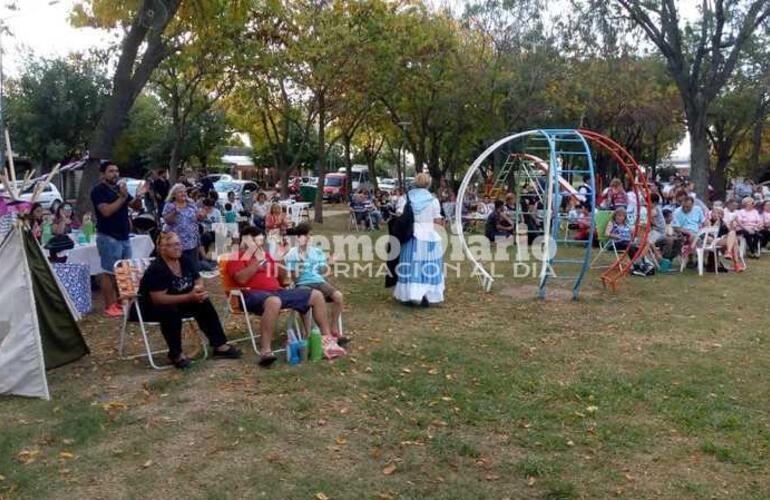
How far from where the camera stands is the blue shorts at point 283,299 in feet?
19.5

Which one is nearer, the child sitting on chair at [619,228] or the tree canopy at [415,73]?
the child sitting on chair at [619,228]

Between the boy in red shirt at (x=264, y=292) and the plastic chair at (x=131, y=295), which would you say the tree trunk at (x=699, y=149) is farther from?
the plastic chair at (x=131, y=295)

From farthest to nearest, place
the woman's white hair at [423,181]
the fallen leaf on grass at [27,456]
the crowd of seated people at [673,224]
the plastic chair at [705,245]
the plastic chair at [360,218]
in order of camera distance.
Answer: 1. the plastic chair at [360,218]
2. the plastic chair at [705,245]
3. the crowd of seated people at [673,224]
4. the woman's white hair at [423,181]
5. the fallen leaf on grass at [27,456]

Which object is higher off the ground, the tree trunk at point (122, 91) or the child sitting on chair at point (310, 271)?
the tree trunk at point (122, 91)

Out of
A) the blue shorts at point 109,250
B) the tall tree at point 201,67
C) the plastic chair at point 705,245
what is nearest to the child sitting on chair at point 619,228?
the plastic chair at point 705,245

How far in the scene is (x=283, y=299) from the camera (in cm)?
596

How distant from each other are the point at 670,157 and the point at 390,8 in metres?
43.5

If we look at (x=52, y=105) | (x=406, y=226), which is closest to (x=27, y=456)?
(x=406, y=226)

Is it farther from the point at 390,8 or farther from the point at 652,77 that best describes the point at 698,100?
the point at 652,77

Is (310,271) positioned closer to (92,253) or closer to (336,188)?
(92,253)

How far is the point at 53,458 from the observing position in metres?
4.02

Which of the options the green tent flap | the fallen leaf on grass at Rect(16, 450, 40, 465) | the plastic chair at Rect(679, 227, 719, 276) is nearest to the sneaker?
the green tent flap

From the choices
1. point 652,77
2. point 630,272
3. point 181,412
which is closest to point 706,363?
Result: point 181,412

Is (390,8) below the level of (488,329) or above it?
above
